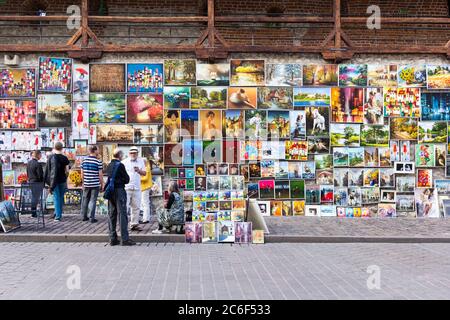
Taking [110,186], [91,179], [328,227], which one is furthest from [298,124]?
[110,186]

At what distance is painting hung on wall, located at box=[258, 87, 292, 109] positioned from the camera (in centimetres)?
1441

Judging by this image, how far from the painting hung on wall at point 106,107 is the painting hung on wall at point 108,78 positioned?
7.4 inches

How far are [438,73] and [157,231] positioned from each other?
901 centimetres

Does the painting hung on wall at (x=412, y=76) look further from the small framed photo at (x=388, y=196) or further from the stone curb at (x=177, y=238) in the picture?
the stone curb at (x=177, y=238)

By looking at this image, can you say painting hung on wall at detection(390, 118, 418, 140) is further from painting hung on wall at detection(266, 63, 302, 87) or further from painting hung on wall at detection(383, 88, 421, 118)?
painting hung on wall at detection(266, 63, 302, 87)

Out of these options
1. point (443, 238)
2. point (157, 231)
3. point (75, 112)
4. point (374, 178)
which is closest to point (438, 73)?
point (374, 178)

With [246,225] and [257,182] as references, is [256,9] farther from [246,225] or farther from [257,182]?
[246,225]

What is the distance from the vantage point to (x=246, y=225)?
10836 millimetres

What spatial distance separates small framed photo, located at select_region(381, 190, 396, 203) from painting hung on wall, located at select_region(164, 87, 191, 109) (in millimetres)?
5890

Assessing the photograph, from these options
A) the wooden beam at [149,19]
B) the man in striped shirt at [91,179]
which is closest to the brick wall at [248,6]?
the wooden beam at [149,19]

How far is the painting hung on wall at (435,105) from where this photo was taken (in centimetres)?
1459

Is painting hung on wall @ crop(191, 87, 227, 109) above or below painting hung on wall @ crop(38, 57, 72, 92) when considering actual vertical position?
below

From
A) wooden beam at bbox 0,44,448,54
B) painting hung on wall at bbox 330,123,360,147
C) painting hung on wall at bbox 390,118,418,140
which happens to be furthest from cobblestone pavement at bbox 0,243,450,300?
wooden beam at bbox 0,44,448,54

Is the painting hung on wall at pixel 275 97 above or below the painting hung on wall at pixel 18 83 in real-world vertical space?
below
